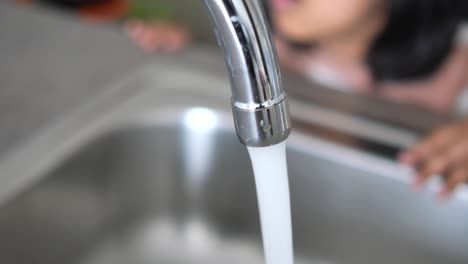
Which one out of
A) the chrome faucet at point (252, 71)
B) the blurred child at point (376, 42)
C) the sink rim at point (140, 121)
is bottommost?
the blurred child at point (376, 42)

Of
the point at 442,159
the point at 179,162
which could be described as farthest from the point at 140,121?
the point at 442,159

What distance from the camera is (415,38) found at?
94cm

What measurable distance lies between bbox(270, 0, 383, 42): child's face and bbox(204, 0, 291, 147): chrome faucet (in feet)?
1.89

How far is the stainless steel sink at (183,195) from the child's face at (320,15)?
9.4 inches

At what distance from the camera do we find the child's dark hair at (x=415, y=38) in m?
0.91

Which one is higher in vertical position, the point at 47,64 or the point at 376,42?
the point at 47,64

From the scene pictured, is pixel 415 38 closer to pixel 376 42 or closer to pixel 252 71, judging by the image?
pixel 376 42

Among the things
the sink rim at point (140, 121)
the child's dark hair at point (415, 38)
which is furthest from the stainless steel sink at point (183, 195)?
the child's dark hair at point (415, 38)

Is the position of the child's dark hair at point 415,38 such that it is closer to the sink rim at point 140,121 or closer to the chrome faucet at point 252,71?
the sink rim at point 140,121

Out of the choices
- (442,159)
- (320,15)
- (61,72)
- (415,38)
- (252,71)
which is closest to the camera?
(252,71)

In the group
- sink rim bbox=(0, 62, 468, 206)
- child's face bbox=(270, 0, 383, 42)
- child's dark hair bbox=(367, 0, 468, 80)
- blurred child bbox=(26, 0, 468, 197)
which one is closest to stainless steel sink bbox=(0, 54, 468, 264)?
sink rim bbox=(0, 62, 468, 206)

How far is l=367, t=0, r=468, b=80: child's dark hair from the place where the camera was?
906mm

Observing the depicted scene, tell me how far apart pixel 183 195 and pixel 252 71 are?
0.40 meters

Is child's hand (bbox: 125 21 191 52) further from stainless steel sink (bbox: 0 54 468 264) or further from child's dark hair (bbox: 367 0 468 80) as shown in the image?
child's dark hair (bbox: 367 0 468 80)
